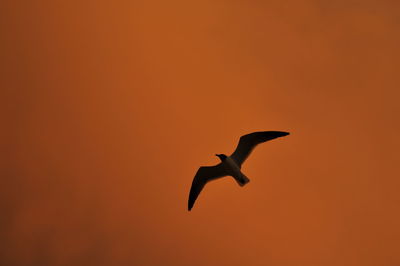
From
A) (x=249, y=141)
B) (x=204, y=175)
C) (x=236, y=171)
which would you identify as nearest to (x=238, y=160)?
(x=236, y=171)

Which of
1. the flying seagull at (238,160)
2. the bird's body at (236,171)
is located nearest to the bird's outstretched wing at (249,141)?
the flying seagull at (238,160)

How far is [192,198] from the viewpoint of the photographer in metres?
19.0

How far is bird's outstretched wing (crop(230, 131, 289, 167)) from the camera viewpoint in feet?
56.5

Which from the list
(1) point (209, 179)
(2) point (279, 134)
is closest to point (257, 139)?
(2) point (279, 134)

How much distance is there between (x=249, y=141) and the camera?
17469 millimetres

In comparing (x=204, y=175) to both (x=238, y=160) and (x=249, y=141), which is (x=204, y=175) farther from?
(x=249, y=141)

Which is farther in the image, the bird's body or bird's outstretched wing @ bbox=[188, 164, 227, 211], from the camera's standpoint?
bird's outstretched wing @ bbox=[188, 164, 227, 211]

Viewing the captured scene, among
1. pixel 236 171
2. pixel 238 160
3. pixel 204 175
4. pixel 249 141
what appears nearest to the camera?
pixel 249 141

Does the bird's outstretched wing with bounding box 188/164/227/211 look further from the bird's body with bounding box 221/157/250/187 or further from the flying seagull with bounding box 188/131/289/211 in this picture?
the bird's body with bounding box 221/157/250/187

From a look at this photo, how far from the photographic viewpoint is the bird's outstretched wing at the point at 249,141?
17.2 meters

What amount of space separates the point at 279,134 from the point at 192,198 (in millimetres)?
4100

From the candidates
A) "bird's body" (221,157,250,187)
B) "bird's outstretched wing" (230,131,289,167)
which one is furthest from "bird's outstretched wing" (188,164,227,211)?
"bird's outstretched wing" (230,131,289,167)

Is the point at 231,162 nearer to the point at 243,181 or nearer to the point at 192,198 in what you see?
the point at 243,181

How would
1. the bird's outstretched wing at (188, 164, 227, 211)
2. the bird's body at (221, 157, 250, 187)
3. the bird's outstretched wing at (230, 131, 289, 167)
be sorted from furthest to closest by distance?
the bird's outstretched wing at (188, 164, 227, 211), the bird's body at (221, 157, 250, 187), the bird's outstretched wing at (230, 131, 289, 167)
